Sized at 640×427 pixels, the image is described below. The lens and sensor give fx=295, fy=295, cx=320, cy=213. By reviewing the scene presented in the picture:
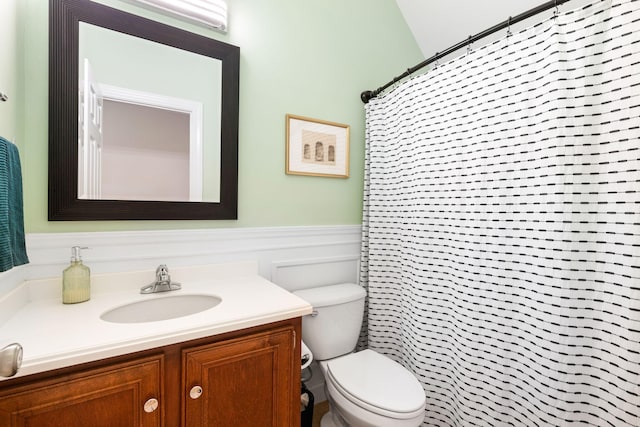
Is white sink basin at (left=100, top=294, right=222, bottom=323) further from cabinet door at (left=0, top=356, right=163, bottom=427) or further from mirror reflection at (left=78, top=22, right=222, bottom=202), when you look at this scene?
mirror reflection at (left=78, top=22, right=222, bottom=202)

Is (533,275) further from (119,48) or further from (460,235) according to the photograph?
(119,48)

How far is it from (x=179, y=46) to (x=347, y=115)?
0.97 m

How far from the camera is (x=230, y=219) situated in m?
1.48

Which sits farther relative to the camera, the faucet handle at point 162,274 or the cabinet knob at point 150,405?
the faucet handle at point 162,274

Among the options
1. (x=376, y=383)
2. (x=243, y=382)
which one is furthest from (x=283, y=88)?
(x=376, y=383)

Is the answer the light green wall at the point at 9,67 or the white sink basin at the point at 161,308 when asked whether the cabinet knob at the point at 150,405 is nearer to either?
the white sink basin at the point at 161,308

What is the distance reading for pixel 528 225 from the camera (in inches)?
43.7

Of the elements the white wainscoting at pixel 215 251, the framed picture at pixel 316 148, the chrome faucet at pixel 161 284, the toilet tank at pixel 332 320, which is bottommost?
the toilet tank at pixel 332 320

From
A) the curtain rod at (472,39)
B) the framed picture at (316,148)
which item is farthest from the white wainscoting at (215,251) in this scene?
the curtain rod at (472,39)

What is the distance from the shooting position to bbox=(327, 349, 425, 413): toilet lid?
1.19 metres

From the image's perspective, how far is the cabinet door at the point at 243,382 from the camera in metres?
0.92

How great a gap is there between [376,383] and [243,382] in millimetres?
620

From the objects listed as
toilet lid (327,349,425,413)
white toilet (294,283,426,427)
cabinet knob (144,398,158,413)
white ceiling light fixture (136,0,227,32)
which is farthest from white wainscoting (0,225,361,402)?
white ceiling light fixture (136,0,227,32)

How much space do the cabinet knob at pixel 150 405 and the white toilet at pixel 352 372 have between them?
75cm
